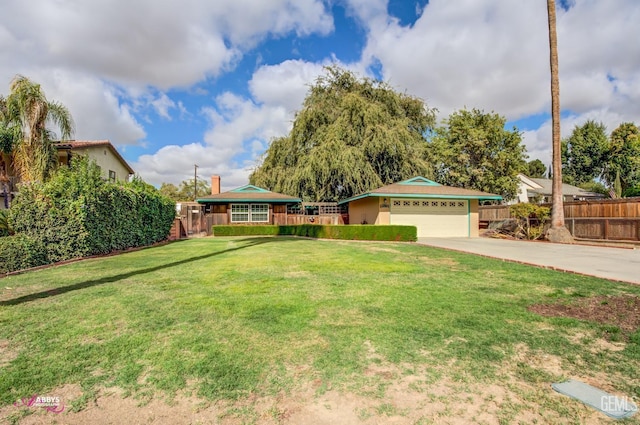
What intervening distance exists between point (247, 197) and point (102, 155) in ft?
38.3

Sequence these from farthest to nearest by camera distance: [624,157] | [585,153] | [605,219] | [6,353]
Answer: [585,153] → [624,157] → [605,219] → [6,353]

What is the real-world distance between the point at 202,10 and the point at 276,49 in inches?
258

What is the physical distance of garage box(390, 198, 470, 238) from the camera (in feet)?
61.6

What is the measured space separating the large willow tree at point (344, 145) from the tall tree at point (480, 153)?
8.04ft

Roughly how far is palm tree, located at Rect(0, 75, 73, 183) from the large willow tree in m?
14.8

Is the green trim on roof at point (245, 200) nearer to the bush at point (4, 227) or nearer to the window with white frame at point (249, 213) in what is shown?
the window with white frame at point (249, 213)

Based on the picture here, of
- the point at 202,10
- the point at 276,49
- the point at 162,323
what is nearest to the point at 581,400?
the point at 162,323

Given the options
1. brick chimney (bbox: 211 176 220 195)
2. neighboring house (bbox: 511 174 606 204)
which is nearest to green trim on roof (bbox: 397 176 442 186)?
brick chimney (bbox: 211 176 220 195)

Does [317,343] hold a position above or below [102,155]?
below

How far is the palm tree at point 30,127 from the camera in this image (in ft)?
43.2

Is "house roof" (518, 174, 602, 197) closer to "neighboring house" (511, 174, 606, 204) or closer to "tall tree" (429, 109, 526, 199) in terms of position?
"neighboring house" (511, 174, 606, 204)

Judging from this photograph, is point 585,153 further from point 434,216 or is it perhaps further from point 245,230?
point 245,230

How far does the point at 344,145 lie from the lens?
24.7 meters

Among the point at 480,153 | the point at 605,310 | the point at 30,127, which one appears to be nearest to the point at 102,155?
the point at 30,127
